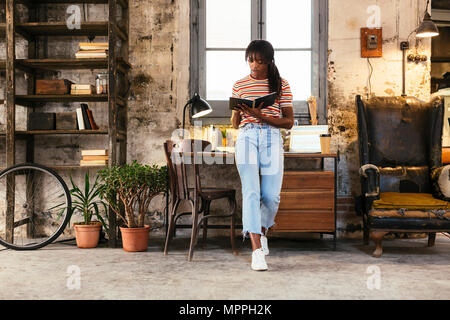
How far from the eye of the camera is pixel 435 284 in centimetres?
250

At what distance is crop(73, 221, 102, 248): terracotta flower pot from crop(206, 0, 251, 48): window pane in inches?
86.9

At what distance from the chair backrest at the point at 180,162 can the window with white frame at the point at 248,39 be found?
1.08 m

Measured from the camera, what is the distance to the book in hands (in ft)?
8.80

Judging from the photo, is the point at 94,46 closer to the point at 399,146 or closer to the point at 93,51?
the point at 93,51

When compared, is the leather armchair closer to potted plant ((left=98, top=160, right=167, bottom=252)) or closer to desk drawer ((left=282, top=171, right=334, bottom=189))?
desk drawer ((left=282, top=171, right=334, bottom=189))

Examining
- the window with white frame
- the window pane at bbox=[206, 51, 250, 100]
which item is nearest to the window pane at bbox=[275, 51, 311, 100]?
the window with white frame

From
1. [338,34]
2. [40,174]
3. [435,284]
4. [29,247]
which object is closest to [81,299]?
[29,247]

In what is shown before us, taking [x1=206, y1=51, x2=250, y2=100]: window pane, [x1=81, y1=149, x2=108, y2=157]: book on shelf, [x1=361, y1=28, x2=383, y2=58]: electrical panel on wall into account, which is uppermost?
[x1=361, y1=28, x2=383, y2=58]: electrical panel on wall


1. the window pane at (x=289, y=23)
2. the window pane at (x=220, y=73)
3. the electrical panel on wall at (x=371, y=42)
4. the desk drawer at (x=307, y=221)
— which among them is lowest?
the desk drawer at (x=307, y=221)

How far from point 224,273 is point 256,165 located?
75 cm

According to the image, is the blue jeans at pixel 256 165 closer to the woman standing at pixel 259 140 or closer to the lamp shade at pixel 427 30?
the woman standing at pixel 259 140

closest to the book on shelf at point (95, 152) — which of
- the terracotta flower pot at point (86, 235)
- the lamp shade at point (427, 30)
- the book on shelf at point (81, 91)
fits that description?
the book on shelf at point (81, 91)

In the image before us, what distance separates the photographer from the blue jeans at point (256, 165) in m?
2.81

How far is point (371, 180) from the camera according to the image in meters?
3.34
